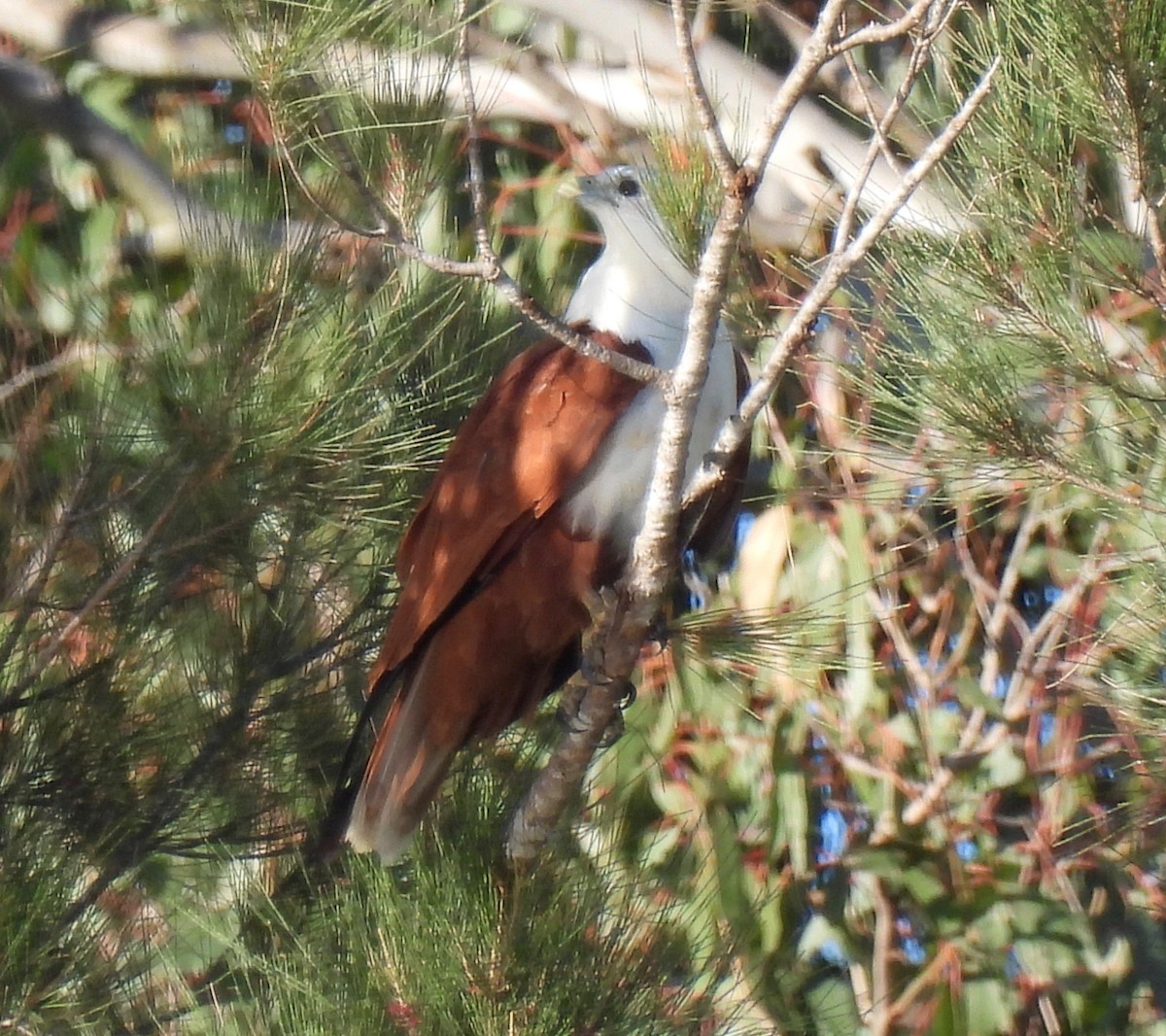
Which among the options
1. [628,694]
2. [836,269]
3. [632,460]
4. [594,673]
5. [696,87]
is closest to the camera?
[696,87]

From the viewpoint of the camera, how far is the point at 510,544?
1703 mm

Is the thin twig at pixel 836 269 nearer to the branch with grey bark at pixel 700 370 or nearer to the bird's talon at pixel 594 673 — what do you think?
the branch with grey bark at pixel 700 370

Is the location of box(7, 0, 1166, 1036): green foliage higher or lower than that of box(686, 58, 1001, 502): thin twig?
lower

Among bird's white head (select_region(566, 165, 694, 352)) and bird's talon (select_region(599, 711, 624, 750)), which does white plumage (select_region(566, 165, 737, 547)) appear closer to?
bird's white head (select_region(566, 165, 694, 352))

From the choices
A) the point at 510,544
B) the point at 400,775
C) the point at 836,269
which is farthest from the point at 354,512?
the point at 836,269

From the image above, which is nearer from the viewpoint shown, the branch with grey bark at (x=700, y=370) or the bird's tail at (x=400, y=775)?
the branch with grey bark at (x=700, y=370)

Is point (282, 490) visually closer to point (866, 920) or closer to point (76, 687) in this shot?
point (76, 687)

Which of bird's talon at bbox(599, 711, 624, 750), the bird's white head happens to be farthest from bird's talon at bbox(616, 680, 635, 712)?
the bird's white head

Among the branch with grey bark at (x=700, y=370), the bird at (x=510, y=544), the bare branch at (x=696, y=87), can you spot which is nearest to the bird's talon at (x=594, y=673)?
the branch with grey bark at (x=700, y=370)

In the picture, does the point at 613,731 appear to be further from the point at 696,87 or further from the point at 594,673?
the point at 696,87

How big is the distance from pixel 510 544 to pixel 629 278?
1.16 feet

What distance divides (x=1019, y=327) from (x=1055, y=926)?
1.35 meters

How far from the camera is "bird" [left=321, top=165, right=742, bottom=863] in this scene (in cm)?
166

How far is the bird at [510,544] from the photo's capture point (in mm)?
1662
